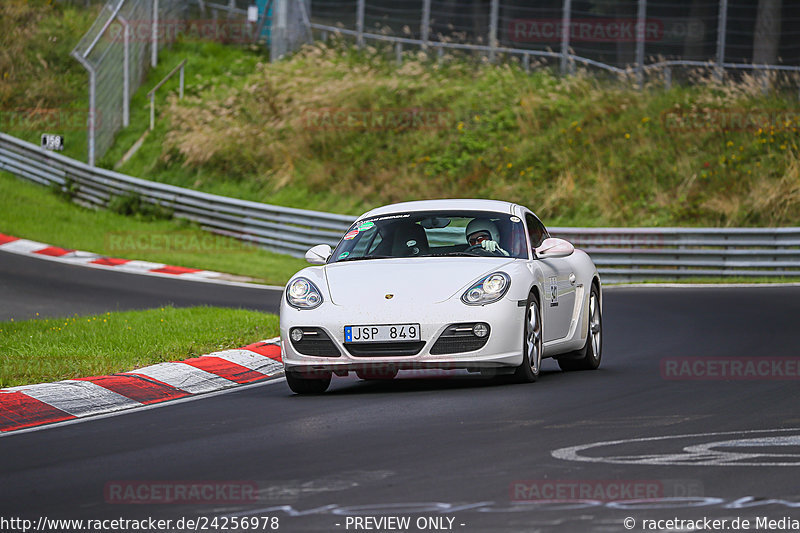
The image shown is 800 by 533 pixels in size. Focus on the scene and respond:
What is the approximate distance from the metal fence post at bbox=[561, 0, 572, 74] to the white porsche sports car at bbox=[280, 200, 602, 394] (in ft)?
63.0

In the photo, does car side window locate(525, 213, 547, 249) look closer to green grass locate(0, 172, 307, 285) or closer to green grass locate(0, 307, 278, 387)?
green grass locate(0, 307, 278, 387)

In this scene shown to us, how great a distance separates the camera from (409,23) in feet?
107

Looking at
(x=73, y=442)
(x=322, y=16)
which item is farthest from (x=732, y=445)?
(x=322, y=16)

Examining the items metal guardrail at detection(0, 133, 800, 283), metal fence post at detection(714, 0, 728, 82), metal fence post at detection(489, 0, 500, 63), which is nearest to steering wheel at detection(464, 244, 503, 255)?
metal guardrail at detection(0, 133, 800, 283)

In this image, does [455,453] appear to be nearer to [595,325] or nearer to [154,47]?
[595,325]

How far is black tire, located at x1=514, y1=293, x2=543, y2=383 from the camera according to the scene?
968 centimetres

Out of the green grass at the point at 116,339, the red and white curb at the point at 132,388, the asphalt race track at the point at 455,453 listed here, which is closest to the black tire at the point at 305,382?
the asphalt race track at the point at 455,453

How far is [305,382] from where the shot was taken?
9828 mm

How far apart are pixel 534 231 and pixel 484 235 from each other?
76 cm

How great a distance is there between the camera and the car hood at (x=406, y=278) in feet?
30.8

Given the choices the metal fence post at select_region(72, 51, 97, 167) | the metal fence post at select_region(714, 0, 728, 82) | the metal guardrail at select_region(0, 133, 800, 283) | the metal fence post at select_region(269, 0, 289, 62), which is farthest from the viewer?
the metal fence post at select_region(269, 0, 289, 62)

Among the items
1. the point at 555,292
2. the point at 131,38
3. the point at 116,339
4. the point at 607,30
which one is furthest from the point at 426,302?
the point at 131,38

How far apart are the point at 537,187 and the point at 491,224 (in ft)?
61.3

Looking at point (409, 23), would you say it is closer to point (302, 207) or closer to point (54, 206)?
point (302, 207)
